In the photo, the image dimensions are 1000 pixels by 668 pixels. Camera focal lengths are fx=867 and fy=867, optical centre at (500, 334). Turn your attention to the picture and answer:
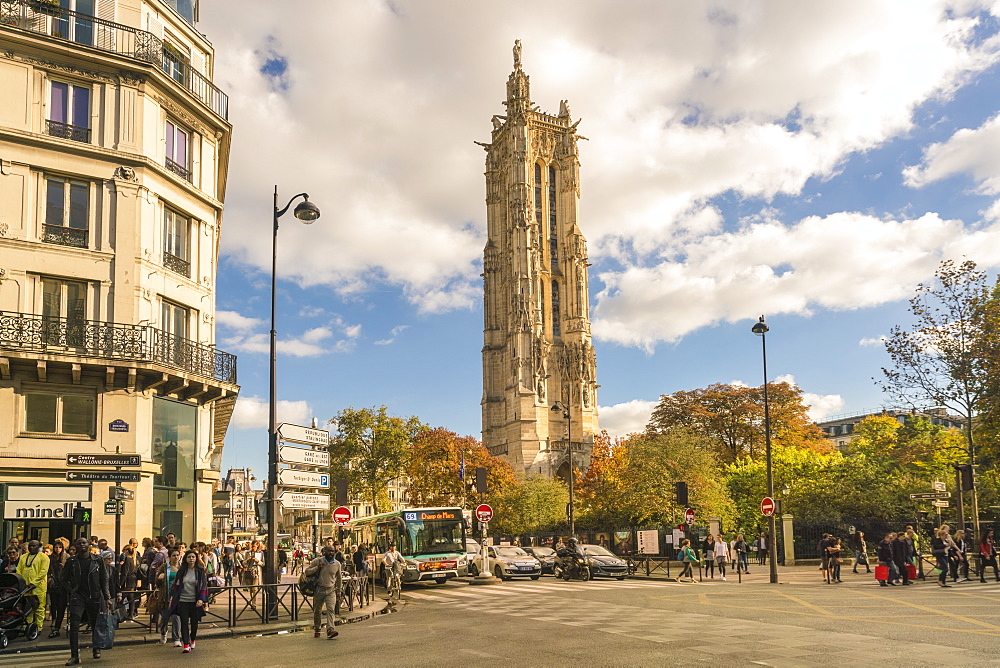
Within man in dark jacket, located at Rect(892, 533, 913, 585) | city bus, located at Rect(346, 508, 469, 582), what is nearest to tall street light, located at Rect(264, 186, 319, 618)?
city bus, located at Rect(346, 508, 469, 582)

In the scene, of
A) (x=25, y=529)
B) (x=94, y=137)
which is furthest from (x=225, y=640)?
(x=94, y=137)

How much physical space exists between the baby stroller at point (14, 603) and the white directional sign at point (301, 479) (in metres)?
4.60

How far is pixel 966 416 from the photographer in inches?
1212

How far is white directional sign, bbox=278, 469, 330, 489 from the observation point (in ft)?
55.7

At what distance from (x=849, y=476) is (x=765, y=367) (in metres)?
18.0

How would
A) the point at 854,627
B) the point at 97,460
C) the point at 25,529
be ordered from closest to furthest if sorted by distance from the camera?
the point at 854,627 < the point at 97,460 < the point at 25,529

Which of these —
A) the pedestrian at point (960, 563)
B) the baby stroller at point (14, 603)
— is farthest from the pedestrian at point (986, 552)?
the baby stroller at point (14, 603)

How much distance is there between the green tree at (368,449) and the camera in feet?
178

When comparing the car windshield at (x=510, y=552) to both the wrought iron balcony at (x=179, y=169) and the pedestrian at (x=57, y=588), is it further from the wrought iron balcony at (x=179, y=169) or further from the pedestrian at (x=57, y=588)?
the pedestrian at (x=57, y=588)

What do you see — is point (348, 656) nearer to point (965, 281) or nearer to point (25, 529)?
point (25, 529)

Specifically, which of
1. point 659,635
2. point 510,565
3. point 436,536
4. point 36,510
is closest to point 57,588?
point 36,510

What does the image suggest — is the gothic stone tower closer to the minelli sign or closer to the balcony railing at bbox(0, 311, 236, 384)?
the balcony railing at bbox(0, 311, 236, 384)

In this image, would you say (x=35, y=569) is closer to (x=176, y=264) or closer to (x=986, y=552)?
(x=176, y=264)

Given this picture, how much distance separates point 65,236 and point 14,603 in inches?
462
